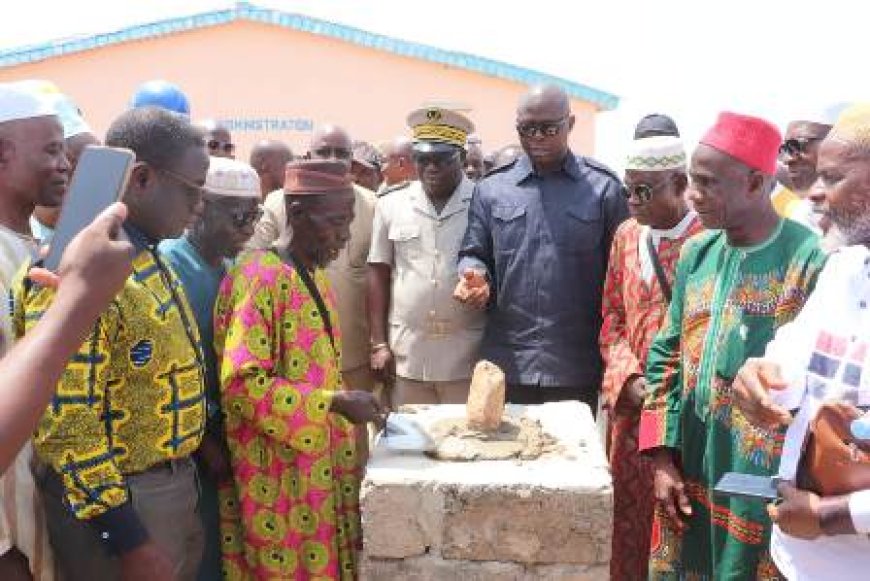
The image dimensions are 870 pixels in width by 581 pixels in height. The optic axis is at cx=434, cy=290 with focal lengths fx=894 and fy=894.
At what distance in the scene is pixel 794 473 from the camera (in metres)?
2.23

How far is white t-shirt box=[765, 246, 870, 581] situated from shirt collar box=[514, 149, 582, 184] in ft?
6.96

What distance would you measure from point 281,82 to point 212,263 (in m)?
16.2

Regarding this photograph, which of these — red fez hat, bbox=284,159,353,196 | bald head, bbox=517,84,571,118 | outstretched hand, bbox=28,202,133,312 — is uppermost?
bald head, bbox=517,84,571,118

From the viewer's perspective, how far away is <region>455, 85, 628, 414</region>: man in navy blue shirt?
423 centimetres

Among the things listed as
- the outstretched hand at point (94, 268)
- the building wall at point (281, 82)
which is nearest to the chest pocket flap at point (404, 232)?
the outstretched hand at point (94, 268)

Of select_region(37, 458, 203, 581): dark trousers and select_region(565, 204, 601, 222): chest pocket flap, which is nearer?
select_region(37, 458, 203, 581): dark trousers

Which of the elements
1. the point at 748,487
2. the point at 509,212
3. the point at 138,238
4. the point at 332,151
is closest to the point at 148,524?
the point at 138,238

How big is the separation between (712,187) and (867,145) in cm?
Result: 78

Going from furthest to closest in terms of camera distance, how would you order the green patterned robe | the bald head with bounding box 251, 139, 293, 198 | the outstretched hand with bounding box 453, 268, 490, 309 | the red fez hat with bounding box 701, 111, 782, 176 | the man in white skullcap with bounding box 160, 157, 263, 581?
the bald head with bounding box 251, 139, 293, 198 < the outstretched hand with bounding box 453, 268, 490, 309 < the man in white skullcap with bounding box 160, 157, 263, 581 < the red fez hat with bounding box 701, 111, 782, 176 < the green patterned robe

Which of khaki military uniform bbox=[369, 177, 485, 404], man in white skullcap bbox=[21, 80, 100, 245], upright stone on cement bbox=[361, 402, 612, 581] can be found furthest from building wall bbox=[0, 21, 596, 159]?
upright stone on cement bbox=[361, 402, 612, 581]

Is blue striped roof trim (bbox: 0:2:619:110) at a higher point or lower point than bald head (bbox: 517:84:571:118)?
lower

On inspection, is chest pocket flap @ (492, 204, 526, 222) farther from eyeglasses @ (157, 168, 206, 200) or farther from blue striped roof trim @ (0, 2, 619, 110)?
blue striped roof trim @ (0, 2, 619, 110)

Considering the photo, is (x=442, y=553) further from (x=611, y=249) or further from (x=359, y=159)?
(x=359, y=159)

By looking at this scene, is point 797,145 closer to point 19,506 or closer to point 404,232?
point 404,232
